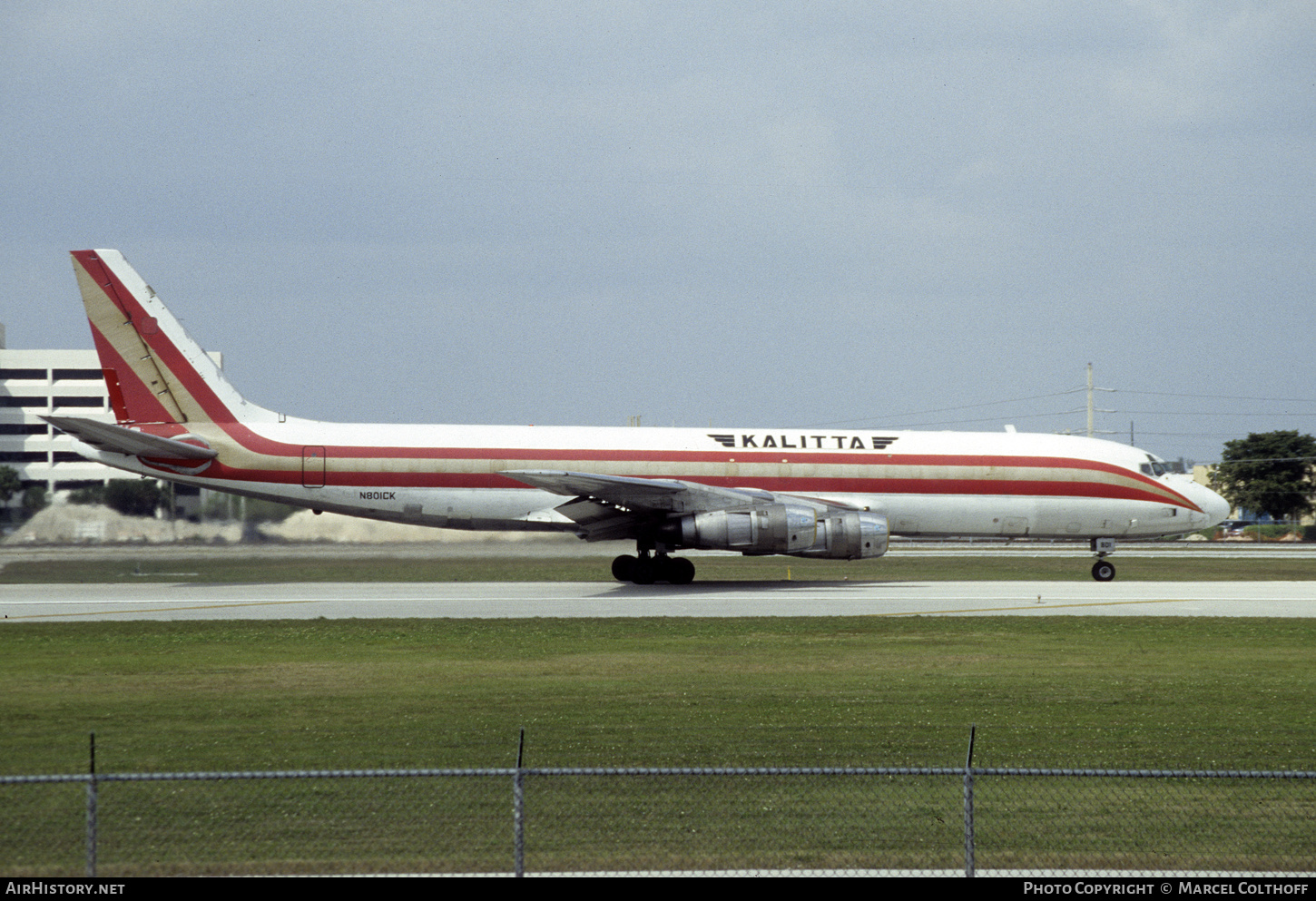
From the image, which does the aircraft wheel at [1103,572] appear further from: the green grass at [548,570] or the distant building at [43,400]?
the distant building at [43,400]

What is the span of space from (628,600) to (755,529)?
4025 mm

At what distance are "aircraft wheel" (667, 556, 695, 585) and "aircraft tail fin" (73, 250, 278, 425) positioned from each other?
40.1 ft

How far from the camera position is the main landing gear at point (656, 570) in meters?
31.4

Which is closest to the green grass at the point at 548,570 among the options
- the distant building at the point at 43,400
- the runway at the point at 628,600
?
the runway at the point at 628,600

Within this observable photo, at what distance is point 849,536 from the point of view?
29.9m

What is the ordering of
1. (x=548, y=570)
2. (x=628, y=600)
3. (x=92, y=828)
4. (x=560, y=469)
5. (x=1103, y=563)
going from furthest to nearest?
(x=548, y=570)
(x=1103, y=563)
(x=560, y=469)
(x=628, y=600)
(x=92, y=828)

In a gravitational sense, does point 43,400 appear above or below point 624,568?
above

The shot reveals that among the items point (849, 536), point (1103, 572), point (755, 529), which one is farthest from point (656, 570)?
point (1103, 572)

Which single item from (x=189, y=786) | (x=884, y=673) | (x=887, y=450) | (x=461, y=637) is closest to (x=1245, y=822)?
(x=884, y=673)

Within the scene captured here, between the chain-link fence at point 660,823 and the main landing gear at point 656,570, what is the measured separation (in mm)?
20257

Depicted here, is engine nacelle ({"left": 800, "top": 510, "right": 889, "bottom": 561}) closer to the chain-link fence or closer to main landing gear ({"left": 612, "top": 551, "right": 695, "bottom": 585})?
main landing gear ({"left": 612, "top": 551, "right": 695, "bottom": 585})

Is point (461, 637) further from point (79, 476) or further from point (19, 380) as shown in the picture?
point (19, 380)

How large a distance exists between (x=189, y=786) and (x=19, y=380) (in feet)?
414

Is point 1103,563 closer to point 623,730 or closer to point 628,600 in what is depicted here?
point 628,600
